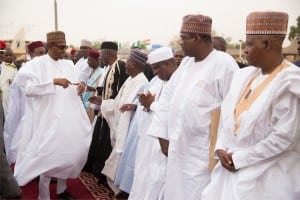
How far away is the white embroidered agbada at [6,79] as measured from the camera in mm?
8156

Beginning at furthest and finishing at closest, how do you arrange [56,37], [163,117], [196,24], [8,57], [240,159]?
[8,57] < [56,37] < [163,117] < [196,24] < [240,159]

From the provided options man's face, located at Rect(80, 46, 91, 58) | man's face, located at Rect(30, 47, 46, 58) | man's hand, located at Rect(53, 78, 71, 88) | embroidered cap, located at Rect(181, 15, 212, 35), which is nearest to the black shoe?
man's hand, located at Rect(53, 78, 71, 88)

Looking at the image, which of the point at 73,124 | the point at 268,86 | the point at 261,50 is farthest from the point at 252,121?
the point at 73,124

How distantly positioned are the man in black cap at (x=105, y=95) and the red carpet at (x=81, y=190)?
7.1 inches

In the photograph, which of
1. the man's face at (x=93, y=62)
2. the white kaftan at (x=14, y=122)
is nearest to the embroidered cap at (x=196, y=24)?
the white kaftan at (x=14, y=122)

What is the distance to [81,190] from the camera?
19.7 ft

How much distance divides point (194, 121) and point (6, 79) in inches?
230

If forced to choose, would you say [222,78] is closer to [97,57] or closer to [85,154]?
[85,154]

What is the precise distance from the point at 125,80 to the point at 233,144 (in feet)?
10.9

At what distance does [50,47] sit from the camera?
17.5ft

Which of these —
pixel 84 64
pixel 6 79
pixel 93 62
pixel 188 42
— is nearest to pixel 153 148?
pixel 188 42

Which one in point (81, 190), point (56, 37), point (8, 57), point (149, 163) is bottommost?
point (81, 190)

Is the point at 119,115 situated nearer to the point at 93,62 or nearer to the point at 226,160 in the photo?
the point at 93,62

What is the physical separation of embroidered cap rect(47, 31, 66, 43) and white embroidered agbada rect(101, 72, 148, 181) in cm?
98
